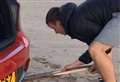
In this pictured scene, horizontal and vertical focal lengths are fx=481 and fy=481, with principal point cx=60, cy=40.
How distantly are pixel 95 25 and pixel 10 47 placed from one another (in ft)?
4.35

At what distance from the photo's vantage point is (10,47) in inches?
135

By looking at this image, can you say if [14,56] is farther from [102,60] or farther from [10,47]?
[102,60]

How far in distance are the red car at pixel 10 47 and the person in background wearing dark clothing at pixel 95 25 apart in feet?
3.03

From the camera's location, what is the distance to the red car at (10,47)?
3279mm

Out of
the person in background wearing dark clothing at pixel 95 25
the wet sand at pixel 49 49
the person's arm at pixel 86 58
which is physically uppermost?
the person in background wearing dark clothing at pixel 95 25

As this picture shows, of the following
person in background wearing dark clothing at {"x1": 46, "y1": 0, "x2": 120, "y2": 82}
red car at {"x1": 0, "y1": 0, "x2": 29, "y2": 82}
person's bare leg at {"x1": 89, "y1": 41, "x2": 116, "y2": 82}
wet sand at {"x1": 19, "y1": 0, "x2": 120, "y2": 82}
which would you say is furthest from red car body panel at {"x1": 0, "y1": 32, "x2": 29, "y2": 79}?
wet sand at {"x1": 19, "y1": 0, "x2": 120, "y2": 82}

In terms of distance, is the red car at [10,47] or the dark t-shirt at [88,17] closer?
the red car at [10,47]

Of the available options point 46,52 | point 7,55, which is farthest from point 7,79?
point 46,52

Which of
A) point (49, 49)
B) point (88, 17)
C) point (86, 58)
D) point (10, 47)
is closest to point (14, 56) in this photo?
point (10, 47)

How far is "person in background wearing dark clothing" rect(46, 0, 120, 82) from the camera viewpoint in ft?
14.6

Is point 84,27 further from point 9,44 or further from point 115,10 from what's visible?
point 9,44

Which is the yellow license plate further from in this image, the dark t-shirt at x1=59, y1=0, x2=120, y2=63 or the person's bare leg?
the person's bare leg

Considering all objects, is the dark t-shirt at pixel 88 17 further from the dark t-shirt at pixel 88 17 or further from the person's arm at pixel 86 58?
the person's arm at pixel 86 58

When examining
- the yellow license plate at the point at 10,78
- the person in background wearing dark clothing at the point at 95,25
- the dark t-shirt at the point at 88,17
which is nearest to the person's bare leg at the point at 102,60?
the person in background wearing dark clothing at the point at 95,25
